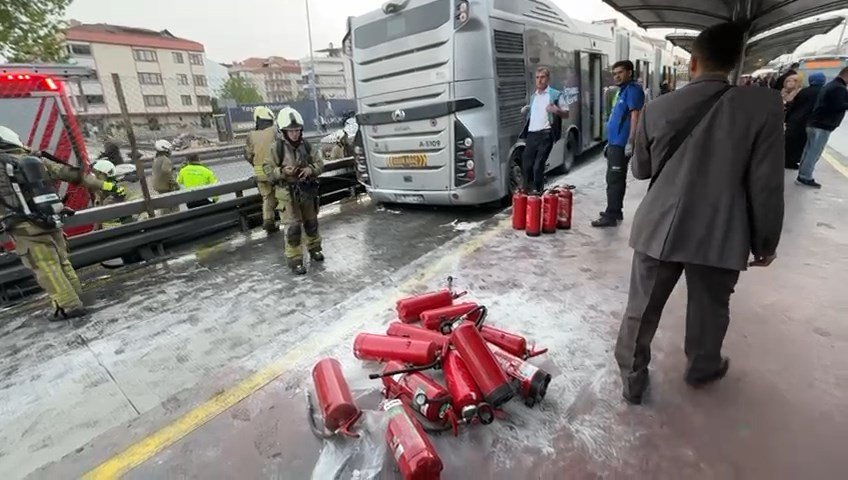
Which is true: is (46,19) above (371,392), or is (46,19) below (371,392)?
above

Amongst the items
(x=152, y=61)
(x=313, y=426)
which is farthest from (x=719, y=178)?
(x=152, y=61)

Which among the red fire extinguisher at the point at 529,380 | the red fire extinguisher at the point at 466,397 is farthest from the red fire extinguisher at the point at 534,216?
the red fire extinguisher at the point at 466,397

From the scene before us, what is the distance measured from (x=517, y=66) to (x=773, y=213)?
539cm

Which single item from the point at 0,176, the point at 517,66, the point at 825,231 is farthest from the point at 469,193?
the point at 0,176

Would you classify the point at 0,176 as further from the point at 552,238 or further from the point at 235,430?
the point at 552,238

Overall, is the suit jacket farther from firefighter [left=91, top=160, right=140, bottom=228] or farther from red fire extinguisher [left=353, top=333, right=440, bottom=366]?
firefighter [left=91, top=160, right=140, bottom=228]

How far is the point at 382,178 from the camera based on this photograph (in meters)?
7.18

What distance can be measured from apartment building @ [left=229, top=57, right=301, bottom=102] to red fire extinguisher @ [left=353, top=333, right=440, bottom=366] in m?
89.4

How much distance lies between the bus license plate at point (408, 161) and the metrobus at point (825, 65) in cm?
1913

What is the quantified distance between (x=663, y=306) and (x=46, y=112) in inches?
341

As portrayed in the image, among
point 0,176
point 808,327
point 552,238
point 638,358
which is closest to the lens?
point 638,358

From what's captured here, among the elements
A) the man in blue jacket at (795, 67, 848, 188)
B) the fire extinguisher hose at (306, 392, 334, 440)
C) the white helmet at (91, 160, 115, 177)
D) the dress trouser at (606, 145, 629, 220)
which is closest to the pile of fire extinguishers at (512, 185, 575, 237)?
the dress trouser at (606, 145, 629, 220)

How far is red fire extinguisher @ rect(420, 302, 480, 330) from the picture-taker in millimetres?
2998

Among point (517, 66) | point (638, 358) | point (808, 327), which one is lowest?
point (808, 327)
